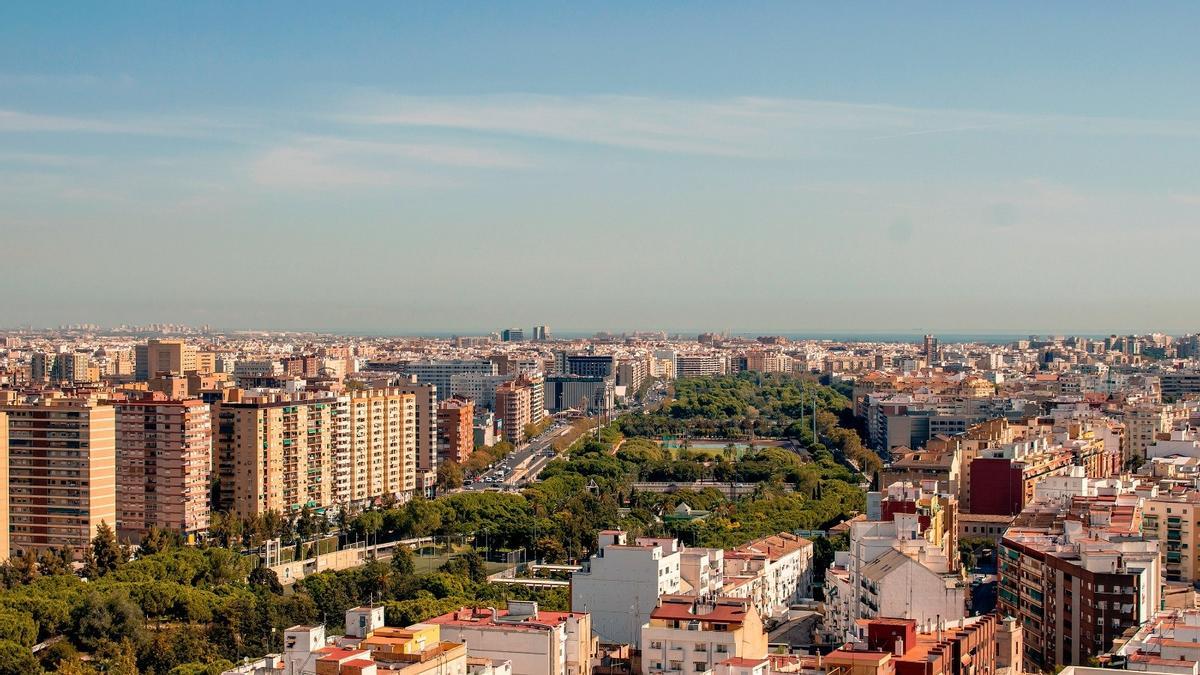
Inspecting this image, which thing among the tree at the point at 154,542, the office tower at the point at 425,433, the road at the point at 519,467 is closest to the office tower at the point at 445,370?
the road at the point at 519,467

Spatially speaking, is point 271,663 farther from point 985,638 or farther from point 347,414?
point 347,414

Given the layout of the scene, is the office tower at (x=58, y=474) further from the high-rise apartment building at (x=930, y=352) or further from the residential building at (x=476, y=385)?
the high-rise apartment building at (x=930, y=352)

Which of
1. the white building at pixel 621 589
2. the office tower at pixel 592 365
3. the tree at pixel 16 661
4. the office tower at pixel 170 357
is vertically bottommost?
the tree at pixel 16 661

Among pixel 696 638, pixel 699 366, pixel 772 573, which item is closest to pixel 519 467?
pixel 772 573

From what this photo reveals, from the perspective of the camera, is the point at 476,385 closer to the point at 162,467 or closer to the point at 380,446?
the point at 380,446

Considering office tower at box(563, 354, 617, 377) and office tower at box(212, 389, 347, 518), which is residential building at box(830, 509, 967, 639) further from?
office tower at box(563, 354, 617, 377)

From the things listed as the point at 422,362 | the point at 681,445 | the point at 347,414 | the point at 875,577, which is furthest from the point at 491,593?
Answer: the point at 422,362

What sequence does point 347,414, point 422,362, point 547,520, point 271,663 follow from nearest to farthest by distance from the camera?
1. point 271,663
2. point 547,520
3. point 347,414
4. point 422,362
